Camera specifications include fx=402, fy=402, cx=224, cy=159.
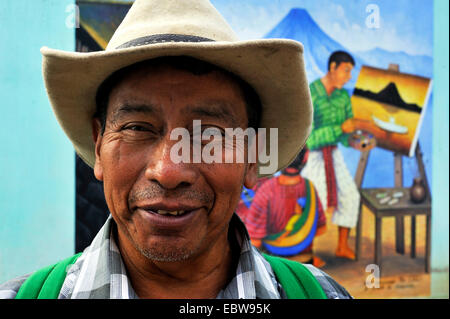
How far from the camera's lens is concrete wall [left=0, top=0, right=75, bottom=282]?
378cm

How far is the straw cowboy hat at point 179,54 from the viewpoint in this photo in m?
1.29

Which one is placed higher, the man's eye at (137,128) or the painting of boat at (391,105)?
the painting of boat at (391,105)

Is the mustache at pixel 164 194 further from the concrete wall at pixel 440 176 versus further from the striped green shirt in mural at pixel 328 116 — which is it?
the concrete wall at pixel 440 176

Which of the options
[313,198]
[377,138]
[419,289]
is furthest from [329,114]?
[419,289]

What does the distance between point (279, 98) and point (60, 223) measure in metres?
3.15

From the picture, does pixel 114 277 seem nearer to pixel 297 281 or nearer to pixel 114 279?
pixel 114 279

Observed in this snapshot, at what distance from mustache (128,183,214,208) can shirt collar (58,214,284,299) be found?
25cm

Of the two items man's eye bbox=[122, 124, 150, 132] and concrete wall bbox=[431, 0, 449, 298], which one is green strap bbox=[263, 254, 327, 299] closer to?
man's eye bbox=[122, 124, 150, 132]

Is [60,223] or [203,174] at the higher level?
[203,174]

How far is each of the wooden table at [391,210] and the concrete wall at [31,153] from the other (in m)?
3.21

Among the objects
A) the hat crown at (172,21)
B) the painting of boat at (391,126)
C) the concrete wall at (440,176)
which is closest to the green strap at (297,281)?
the hat crown at (172,21)
